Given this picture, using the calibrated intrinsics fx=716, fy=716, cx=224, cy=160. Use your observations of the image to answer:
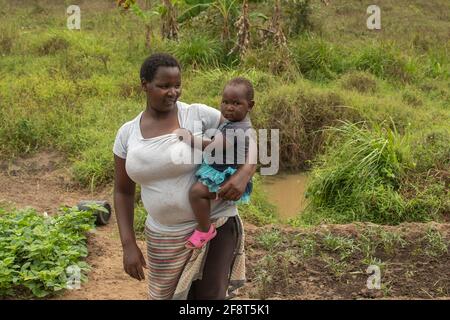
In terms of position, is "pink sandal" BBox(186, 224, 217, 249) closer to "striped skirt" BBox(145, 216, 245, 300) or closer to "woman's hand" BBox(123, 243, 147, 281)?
"striped skirt" BBox(145, 216, 245, 300)

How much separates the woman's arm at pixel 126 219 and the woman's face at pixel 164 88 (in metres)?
0.31

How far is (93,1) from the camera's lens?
13.6 meters

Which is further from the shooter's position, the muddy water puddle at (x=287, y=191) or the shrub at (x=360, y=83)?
the shrub at (x=360, y=83)

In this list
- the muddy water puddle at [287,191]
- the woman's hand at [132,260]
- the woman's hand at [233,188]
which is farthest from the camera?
the muddy water puddle at [287,191]

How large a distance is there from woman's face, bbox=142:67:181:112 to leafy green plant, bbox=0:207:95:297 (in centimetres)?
180

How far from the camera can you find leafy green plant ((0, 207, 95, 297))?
4.22 meters

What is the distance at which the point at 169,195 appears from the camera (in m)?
2.81

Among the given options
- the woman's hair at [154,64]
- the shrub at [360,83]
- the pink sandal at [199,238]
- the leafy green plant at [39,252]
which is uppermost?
the woman's hair at [154,64]

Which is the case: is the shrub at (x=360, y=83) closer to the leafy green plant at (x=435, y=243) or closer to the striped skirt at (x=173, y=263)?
the leafy green plant at (x=435, y=243)

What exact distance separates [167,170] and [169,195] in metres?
0.10

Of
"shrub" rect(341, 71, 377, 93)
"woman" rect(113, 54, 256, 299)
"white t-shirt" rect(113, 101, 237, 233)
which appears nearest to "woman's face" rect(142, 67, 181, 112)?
"woman" rect(113, 54, 256, 299)

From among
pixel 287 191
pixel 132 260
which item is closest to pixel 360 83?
pixel 287 191

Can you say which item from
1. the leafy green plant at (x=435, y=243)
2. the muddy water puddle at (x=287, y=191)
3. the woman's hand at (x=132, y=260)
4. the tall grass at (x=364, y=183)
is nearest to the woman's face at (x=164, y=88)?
the woman's hand at (x=132, y=260)

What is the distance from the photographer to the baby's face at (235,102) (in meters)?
2.84
